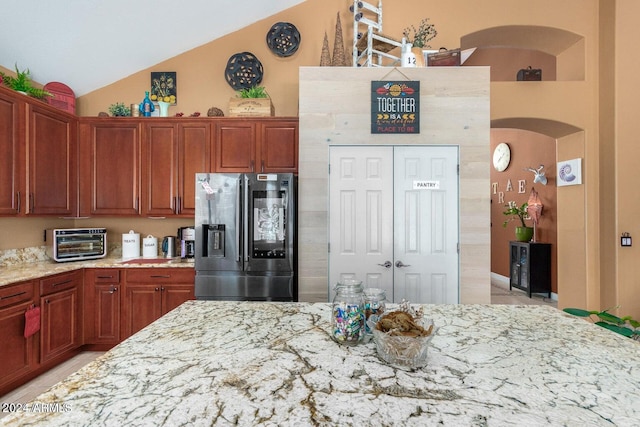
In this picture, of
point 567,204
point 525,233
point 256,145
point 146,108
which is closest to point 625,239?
point 567,204

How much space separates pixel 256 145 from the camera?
3535mm

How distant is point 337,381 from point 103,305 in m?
3.22

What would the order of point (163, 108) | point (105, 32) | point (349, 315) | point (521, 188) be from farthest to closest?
1. point (521, 188)
2. point (163, 108)
3. point (105, 32)
4. point (349, 315)

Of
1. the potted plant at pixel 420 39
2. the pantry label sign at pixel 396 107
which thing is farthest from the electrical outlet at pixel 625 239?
the potted plant at pixel 420 39

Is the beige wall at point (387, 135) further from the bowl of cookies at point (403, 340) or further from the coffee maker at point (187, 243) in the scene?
the bowl of cookies at point (403, 340)

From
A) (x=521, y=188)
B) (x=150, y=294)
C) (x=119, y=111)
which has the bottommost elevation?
(x=150, y=294)

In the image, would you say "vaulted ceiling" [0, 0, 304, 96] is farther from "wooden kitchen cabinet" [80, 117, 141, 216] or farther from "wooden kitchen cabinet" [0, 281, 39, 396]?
"wooden kitchen cabinet" [0, 281, 39, 396]

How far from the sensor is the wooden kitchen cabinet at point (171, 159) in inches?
140

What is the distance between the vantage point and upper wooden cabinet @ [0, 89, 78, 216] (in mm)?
2764

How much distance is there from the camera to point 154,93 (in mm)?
3898

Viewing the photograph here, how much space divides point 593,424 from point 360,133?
257cm

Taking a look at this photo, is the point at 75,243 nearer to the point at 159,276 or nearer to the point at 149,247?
the point at 149,247

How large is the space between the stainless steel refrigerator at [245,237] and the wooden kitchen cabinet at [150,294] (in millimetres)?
289

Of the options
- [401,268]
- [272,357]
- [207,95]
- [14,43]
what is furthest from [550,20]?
[14,43]
